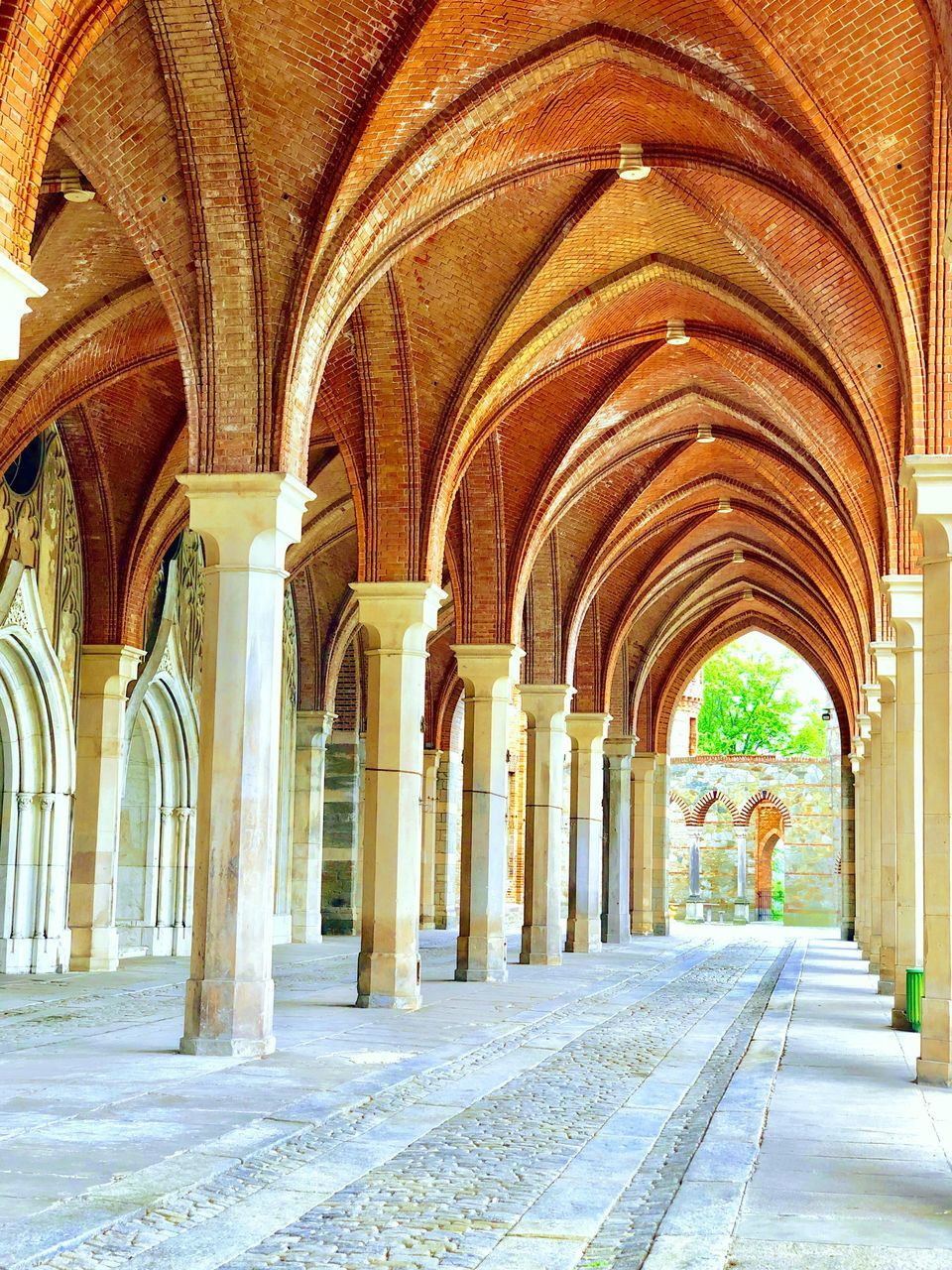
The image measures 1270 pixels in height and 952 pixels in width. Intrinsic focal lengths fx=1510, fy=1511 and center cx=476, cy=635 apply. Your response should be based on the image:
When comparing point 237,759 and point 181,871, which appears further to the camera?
point 181,871

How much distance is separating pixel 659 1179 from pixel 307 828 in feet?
66.3

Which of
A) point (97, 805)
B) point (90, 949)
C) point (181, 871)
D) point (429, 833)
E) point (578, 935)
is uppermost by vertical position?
point (97, 805)

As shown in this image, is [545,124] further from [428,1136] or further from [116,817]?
[116,817]

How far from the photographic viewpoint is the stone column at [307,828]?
26.8 metres

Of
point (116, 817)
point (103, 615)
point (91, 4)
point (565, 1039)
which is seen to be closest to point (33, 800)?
point (116, 817)

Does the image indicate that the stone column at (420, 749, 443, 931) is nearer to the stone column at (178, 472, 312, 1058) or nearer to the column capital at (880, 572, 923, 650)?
the column capital at (880, 572, 923, 650)

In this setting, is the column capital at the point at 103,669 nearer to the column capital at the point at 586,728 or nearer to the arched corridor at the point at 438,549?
the arched corridor at the point at 438,549

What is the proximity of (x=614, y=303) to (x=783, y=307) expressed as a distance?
1879 millimetres

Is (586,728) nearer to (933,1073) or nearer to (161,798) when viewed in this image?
(161,798)

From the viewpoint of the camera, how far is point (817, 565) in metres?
26.6

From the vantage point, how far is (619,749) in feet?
102

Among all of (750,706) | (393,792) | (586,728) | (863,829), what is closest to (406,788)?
(393,792)

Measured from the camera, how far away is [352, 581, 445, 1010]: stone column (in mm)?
14344

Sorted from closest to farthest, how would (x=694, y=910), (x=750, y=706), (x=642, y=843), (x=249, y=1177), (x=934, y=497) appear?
1. (x=249, y=1177)
2. (x=934, y=497)
3. (x=642, y=843)
4. (x=694, y=910)
5. (x=750, y=706)
